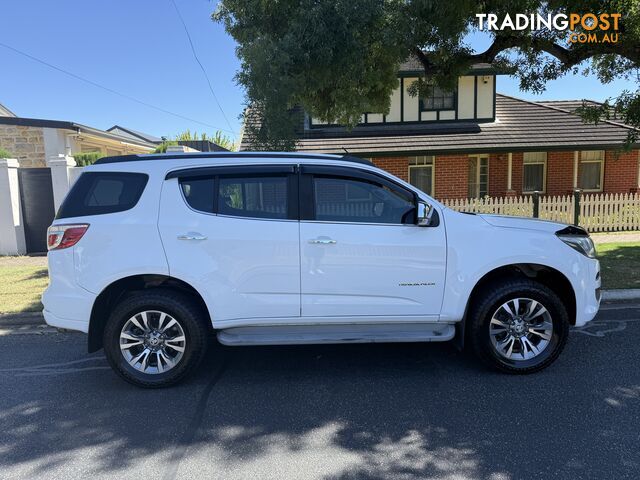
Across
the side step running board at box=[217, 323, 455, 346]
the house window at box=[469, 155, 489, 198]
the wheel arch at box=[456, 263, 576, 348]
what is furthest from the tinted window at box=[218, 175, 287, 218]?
the house window at box=[469, 155, 489, 198]

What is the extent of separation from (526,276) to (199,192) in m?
3.16

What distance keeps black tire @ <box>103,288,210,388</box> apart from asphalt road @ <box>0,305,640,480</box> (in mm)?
138

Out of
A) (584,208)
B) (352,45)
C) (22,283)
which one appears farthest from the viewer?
(584,208)

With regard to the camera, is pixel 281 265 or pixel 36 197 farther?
pixel 36 197

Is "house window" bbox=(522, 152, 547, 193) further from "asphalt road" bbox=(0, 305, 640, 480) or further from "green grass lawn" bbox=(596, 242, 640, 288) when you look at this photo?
"asphalt road" bbox=(0, 305, 640, 480)

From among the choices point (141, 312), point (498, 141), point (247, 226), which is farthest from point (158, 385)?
point (498, 141)

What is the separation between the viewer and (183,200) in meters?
4.16

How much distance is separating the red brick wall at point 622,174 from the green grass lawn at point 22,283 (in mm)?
16988

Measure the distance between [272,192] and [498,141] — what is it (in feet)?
41.9

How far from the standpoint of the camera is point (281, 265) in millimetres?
4082

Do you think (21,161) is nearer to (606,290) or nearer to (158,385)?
(158,385)

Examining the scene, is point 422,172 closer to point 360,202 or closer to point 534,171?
point 534,171

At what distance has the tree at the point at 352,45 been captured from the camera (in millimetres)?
6496

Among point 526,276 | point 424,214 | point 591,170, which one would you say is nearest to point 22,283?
point 424,214
